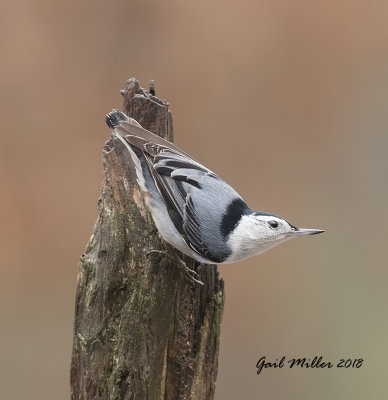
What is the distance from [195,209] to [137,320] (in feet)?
1.12

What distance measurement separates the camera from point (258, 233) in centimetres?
180

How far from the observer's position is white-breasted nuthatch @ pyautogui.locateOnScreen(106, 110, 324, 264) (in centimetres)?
181

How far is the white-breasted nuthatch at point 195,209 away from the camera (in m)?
1.81

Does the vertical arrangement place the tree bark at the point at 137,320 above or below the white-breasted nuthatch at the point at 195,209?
below

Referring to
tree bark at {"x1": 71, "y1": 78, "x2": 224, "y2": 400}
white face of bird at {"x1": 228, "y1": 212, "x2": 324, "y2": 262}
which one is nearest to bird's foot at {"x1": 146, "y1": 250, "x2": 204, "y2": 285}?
tree bark at {"x1": 71, "y1": 78, "x2": 224, "y2": 400}

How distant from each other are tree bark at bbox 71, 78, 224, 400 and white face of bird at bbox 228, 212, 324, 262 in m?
0.17

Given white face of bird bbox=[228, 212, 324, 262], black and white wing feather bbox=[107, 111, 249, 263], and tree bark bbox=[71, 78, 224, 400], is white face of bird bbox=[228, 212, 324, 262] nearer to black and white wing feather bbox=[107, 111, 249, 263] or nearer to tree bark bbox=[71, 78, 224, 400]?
black and white wing feather bbox=[107, 111, 249, 263]
